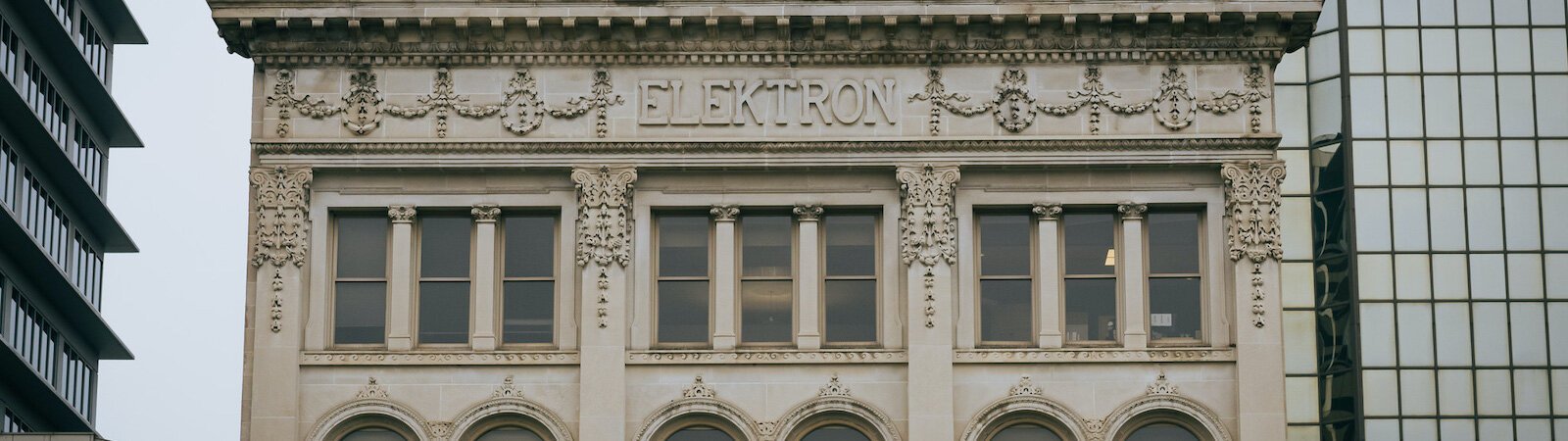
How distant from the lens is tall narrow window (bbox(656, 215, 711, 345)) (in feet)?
140

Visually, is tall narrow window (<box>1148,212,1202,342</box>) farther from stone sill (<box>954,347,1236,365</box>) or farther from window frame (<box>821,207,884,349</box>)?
window frame (<box>821,207,884,349</box>)

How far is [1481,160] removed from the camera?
205 feet

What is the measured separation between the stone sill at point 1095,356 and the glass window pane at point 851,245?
2234 millimetres

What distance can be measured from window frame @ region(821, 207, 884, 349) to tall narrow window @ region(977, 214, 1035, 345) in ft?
5.49

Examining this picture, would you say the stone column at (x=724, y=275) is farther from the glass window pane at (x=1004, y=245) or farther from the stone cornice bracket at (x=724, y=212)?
the glass window pane at (x=1004, y=245)

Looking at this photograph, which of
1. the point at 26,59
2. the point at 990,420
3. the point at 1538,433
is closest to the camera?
the point at 990,420

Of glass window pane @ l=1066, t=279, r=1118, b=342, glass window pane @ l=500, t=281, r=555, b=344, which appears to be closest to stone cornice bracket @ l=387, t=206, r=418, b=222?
glass window pane @ l=500, t=281, r=555, b=344

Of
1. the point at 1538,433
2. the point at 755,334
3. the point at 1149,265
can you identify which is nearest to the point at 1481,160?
the point at 1538,433

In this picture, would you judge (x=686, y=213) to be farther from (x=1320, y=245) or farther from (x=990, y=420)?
(x=1320, y=245)

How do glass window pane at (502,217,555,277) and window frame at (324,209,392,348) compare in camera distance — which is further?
glass window pane at (502,217,555,277)

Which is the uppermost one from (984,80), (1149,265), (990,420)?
(984,80)

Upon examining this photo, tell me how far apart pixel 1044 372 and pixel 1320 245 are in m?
21.9

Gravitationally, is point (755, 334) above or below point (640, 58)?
below

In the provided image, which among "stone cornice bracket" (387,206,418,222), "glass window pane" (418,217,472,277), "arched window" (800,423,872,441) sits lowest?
"arched window" (800,423,872,441)
